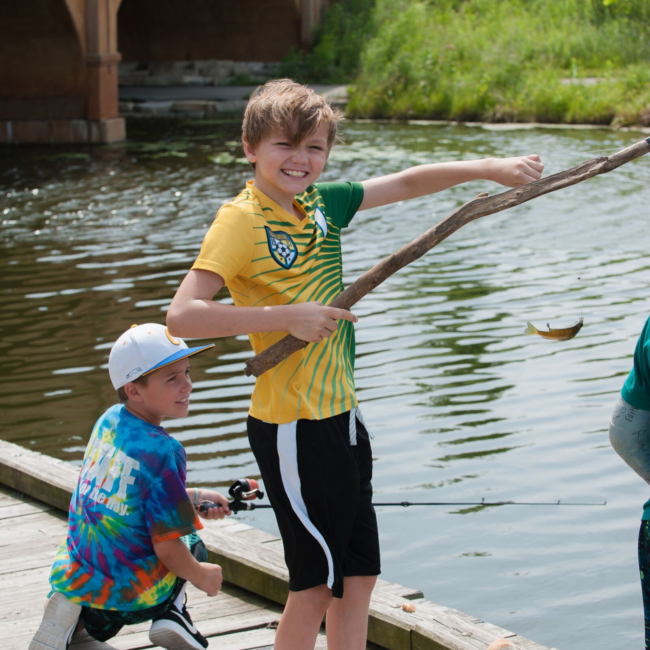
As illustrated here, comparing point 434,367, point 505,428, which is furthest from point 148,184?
point 505,428

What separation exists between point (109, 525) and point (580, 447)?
339 cm

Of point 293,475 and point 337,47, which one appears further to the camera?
point 337,47

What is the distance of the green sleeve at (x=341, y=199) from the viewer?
275cm

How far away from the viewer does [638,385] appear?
2.16m

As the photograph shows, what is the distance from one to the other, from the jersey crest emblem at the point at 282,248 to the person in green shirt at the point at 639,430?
84cm

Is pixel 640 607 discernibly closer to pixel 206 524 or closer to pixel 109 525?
pixel 206 524

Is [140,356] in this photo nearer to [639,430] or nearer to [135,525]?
[135,525]

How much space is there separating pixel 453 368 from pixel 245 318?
4.66 m

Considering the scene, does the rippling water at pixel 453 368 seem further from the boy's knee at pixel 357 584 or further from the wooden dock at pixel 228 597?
the boy's knee at pixel 357 584

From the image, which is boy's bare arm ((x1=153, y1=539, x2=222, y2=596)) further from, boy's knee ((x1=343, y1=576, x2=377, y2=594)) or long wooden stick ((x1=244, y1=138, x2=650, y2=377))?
long wooden stick ((x1=244, y1=138, x2=650, y2=377))

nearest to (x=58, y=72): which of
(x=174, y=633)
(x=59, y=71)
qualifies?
(x=59, y=71)

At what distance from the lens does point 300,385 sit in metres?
2.48

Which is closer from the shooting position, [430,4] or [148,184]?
[148,184]

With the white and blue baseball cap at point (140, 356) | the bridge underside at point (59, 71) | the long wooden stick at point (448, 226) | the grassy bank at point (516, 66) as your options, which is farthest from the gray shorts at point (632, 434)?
the bridge underside at point (59, 71)
